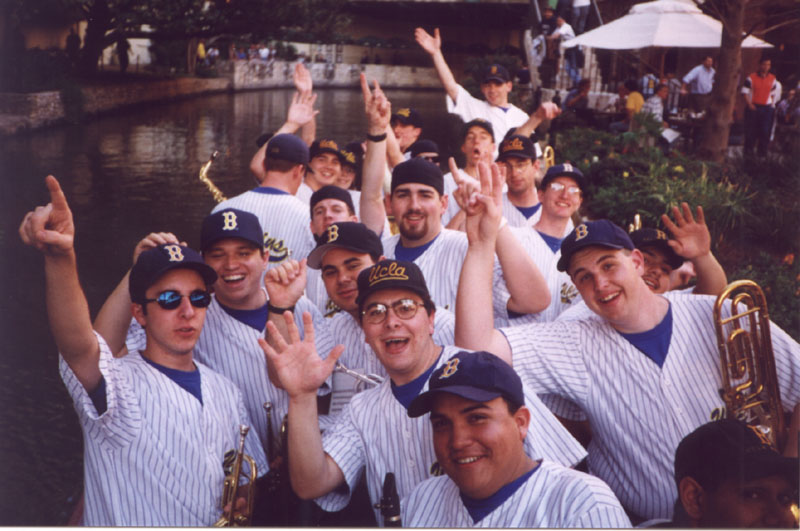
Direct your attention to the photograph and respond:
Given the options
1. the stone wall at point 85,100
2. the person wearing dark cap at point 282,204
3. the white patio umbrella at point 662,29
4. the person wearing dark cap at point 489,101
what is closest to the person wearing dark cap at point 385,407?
the person wearing dark cap at point 282,204

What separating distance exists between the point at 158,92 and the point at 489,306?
8575 millimetres

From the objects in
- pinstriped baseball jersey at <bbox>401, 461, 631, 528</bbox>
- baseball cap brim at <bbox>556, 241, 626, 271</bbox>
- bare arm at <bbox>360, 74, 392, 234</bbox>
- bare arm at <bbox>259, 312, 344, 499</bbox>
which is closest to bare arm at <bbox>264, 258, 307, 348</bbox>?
bare arm at <bbox>259, 312, 344, 499</bbox>

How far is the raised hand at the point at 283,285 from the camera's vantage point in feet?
9.72

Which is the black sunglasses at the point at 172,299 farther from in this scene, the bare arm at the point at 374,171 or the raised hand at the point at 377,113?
the raised hand at the point at 377,113

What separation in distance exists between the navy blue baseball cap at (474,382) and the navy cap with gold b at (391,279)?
43cm

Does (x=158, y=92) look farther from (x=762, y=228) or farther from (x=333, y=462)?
(x=333, y=462)

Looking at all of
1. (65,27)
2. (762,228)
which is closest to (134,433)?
(65,27)

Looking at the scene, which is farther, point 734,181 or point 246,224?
point 734,181

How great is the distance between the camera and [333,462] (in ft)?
8.30

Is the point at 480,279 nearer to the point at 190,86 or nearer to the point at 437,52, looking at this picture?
the point at 437,52

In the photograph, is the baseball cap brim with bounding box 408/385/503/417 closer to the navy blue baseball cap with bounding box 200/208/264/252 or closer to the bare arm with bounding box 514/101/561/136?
the navy blue baseball cap with bounding box 200/208/264/252

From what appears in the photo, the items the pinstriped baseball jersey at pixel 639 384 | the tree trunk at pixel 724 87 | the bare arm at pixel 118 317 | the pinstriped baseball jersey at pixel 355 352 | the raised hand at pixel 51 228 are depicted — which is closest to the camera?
the raised hand at pixel 51 228

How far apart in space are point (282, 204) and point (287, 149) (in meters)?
0.37

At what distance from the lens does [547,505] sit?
6.96 feet
